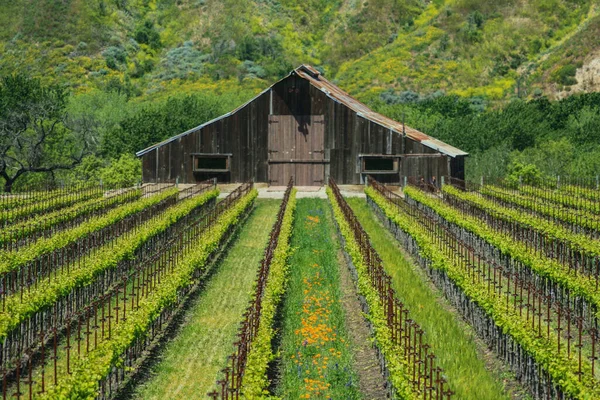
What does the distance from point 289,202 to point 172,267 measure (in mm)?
16372

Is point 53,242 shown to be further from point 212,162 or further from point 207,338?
point 212,162

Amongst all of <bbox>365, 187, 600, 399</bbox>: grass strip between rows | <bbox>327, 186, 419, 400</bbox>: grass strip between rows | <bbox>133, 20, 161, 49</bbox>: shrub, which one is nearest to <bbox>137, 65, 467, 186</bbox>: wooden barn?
<bbox>327, 186, 419, 400</bbox>: grass strip between rows

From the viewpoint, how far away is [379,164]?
56062mm

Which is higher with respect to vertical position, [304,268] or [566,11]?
[566,11]

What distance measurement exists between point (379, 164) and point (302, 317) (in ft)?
126

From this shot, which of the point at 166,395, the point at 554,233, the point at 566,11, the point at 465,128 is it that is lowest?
the point at 166,395

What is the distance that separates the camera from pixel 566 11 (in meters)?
129

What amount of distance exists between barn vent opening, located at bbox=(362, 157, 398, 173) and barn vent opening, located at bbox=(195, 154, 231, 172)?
8803mm

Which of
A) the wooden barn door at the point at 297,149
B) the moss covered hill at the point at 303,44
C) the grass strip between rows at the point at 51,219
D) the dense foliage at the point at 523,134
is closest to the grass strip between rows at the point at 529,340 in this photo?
the grass strip between rows at the point at 51,219

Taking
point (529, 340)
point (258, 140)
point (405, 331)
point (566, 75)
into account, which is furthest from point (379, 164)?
point (566, 75)

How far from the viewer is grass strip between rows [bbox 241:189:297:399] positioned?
11758 mm

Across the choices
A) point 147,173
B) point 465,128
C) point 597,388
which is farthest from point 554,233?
point 465,128

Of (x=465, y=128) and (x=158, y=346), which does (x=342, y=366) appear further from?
(x=465, y=128)

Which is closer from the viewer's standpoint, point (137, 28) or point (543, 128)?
point (543, 128)
